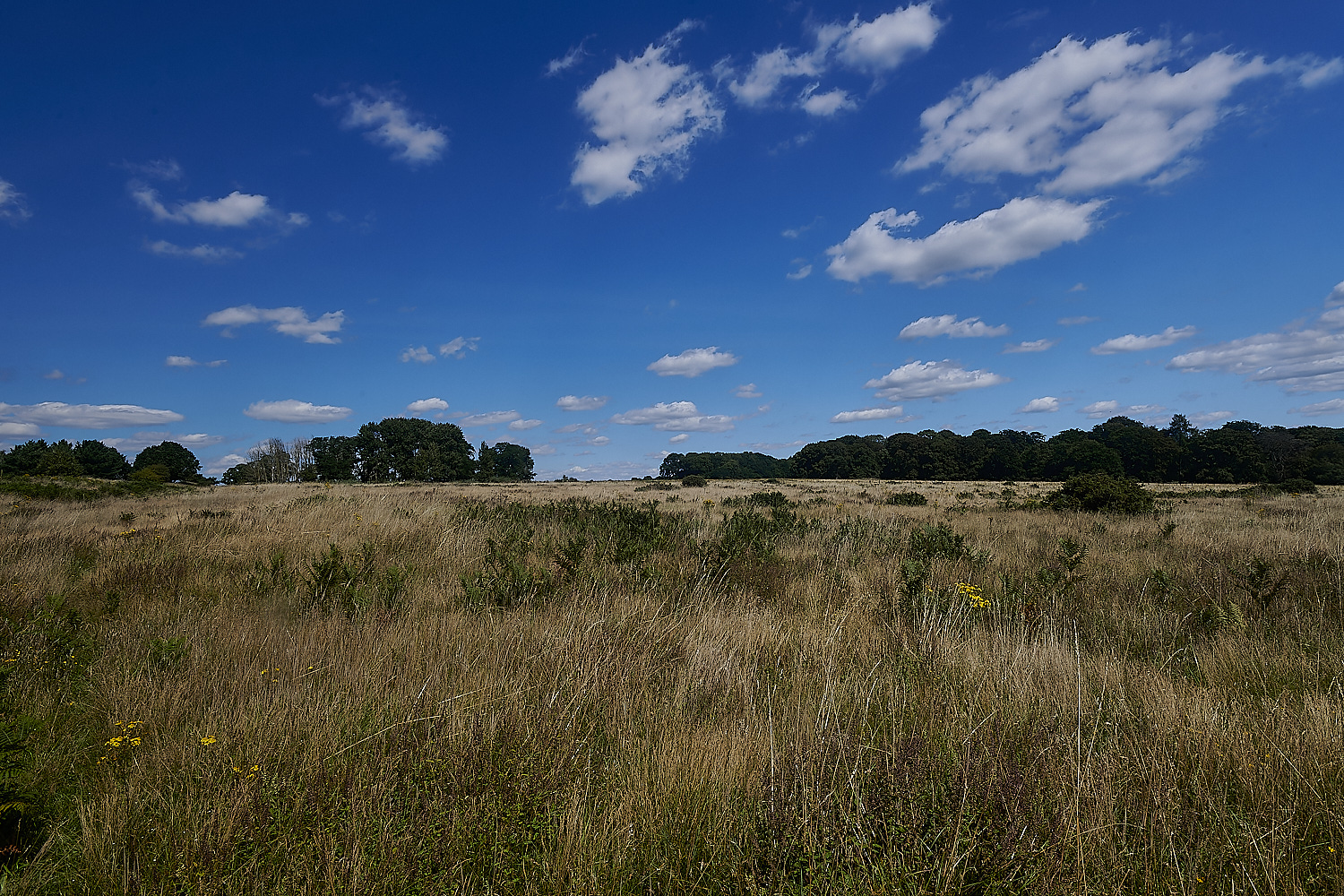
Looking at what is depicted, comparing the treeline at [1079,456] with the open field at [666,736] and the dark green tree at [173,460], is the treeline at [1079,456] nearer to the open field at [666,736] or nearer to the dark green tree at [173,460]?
the open field at [666,736]

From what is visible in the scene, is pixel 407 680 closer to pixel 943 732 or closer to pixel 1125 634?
pixel 943 732

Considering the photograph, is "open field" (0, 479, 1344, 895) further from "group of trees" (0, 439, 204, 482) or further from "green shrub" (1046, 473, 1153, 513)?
"group of trees" (0, 439, 204, 482)

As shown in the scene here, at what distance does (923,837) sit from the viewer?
1.88m

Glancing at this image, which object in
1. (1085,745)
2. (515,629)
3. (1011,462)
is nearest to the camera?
(1085,745)

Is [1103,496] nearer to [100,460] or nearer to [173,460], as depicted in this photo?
[100,460]

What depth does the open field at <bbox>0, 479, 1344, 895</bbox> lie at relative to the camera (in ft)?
6.25

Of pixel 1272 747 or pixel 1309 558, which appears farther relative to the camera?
pixel 1309 558

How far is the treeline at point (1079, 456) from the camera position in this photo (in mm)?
68938

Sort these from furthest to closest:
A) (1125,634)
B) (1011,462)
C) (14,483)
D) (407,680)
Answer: (1011,462)
(14,483)
(1125,634)
(407,680)

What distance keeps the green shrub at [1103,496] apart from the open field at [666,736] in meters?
11.4

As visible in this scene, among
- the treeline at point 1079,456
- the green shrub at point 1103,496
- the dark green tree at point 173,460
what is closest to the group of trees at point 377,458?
the dark green tree at point 173,460

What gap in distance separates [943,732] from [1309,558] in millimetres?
7603

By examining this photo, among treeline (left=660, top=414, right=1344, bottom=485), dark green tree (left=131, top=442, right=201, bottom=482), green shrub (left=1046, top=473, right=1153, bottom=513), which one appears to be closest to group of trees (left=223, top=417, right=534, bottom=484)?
dark green tree (left=131, top=442, right=201, bottom=482)

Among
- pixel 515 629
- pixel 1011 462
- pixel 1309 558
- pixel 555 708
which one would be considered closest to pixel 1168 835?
pixel 555 708
